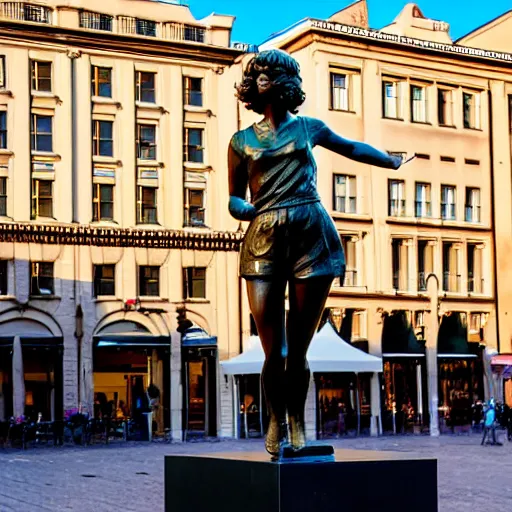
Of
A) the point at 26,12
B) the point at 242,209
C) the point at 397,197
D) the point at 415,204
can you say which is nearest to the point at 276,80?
the point at 242,209

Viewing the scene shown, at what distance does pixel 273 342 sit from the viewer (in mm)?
8195

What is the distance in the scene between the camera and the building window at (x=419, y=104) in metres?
53.8

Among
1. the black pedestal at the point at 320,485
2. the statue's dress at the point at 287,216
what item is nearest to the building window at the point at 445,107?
the statue's dress at the point at 287,216

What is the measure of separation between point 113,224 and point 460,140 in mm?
16334

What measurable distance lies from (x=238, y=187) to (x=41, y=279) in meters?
38.5

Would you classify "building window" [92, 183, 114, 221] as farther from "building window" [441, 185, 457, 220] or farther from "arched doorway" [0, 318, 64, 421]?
"building window" [441, 185, 457, 220]

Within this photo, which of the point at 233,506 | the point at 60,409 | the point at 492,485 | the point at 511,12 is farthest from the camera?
the point at 511,12

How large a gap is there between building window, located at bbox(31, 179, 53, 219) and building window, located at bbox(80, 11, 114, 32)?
601 centimetres

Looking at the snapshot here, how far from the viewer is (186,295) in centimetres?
4844

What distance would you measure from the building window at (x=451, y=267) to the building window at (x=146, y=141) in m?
13.8

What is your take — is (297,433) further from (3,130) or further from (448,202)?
(448,202)

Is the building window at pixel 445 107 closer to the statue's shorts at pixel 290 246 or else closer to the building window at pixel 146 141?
the building window at pixel 146 141

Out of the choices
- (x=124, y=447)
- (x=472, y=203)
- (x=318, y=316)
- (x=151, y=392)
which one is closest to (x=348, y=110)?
(x=472, y=203)

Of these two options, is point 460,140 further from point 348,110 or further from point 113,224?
point 113,224
